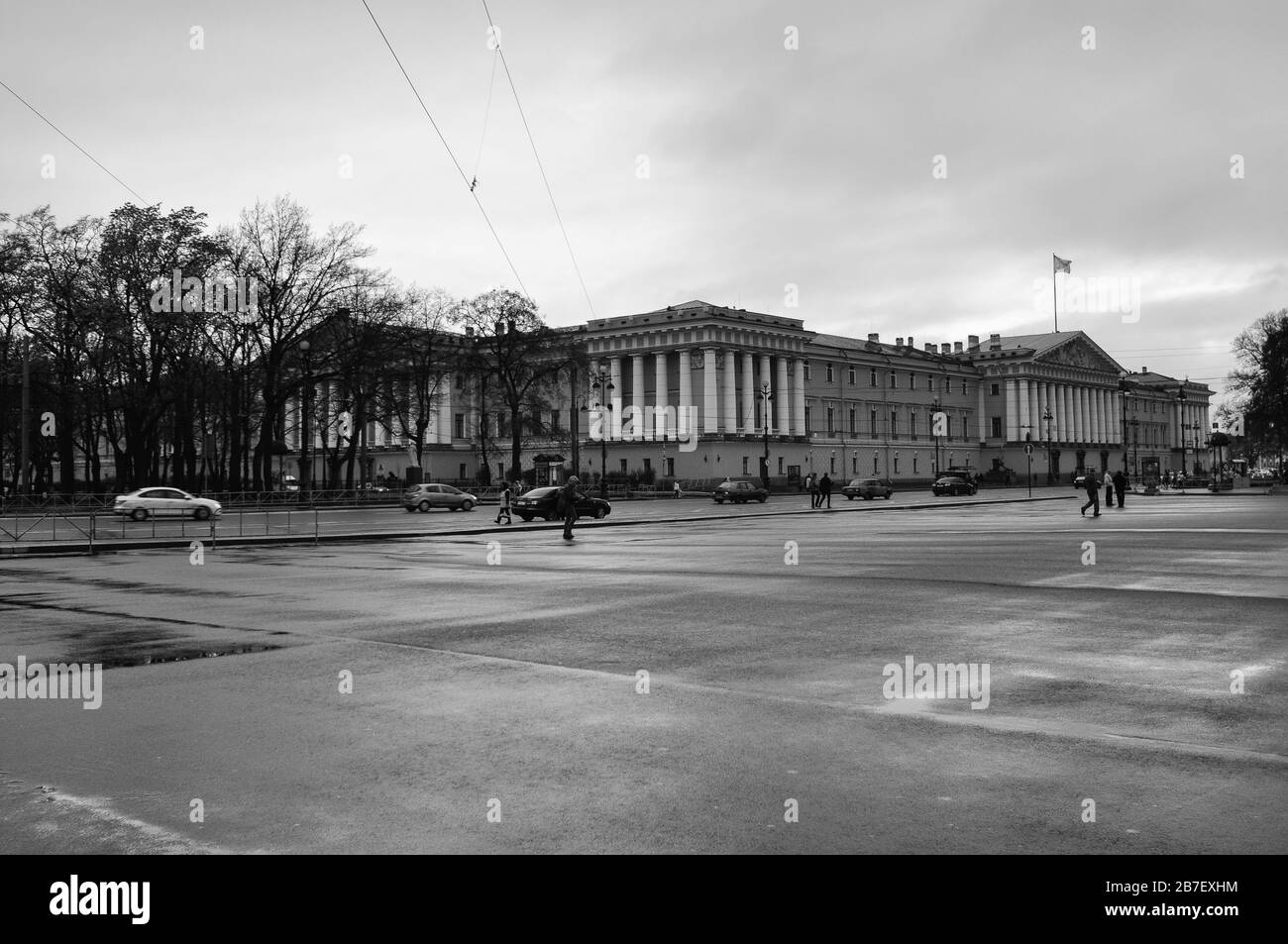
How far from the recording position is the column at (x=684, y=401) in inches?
3962

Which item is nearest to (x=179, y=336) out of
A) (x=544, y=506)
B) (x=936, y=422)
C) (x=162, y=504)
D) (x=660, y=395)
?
(x=162, y=504)

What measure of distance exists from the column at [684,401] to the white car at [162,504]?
5558 cm

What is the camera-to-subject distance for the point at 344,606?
1567 cm

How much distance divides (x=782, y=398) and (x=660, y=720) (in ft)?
329

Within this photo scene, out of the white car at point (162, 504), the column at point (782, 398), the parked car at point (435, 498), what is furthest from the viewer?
the column at point (782, 398)

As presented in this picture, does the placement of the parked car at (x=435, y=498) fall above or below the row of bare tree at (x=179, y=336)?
below

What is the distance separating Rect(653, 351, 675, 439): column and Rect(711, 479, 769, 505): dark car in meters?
30.9

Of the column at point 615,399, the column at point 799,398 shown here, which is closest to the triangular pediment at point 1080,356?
the column at point 799,398

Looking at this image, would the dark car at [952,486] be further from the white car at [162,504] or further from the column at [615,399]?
the white car at [162,504]

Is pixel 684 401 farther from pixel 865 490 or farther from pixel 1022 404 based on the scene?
pixel 1022 404

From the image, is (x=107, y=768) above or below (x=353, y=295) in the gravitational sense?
below
